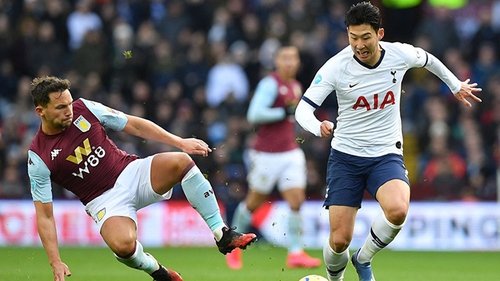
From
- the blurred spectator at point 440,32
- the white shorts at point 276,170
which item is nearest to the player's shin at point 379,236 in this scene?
the white shorts at point 276,170

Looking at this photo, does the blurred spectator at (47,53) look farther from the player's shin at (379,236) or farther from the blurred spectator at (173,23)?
the player's shin at (379,236)

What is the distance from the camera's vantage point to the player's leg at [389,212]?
7867 mm

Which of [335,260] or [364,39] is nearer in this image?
[364,39]

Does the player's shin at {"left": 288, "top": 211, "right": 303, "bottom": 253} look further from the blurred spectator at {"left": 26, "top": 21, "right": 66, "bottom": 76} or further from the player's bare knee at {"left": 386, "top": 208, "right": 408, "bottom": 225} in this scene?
the blurred spectator at {"left": 26, "top": 21, "right": 66, "bottom": 76}

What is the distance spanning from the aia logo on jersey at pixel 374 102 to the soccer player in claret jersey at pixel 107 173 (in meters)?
1.41

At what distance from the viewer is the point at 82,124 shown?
8508mm

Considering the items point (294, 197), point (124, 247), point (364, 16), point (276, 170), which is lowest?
point (294, 197)

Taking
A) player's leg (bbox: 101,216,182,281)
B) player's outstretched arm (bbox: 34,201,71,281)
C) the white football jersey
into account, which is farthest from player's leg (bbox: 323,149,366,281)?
player's outstretched arm (bbox: 34,201,71,281)

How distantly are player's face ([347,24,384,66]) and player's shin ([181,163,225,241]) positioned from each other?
1.81 metres

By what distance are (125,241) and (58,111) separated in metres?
1.30

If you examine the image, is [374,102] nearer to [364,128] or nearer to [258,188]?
[364,128]

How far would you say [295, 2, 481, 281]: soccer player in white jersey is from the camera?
320 inches

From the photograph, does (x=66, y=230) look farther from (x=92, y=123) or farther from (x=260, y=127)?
(x=92, y=123)

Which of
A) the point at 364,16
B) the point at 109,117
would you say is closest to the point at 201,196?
the point at 109,117
